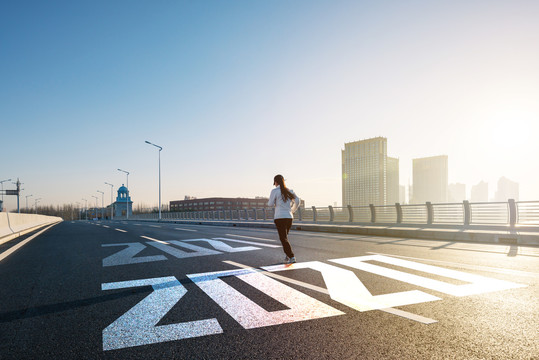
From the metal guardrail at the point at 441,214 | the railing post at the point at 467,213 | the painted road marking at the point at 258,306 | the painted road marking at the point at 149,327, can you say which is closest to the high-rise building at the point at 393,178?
the metal guardrail at the point at 441,214

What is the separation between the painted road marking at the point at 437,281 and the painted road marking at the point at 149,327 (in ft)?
10.8

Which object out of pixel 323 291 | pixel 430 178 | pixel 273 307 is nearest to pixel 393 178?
pixel 430 178

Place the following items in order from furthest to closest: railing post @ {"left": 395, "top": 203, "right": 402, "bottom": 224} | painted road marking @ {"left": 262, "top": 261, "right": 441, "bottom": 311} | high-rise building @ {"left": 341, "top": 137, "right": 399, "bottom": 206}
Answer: high-rise building @ {"left": 341, "top": 137, "right": 399, "bottom": 206} → railing post @ {"left": 395, "top": 203, "right": 402, "bottom": 224} → painted road marking @ {"left": 262, "top": 261, "right": 441, "bottom": 311}

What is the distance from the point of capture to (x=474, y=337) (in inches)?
124

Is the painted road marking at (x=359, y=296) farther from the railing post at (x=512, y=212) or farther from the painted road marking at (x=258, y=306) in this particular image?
the railing post at (x=512, y=212)

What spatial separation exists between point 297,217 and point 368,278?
78.1 ft

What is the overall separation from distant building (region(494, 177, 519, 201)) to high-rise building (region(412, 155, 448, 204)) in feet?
73.3

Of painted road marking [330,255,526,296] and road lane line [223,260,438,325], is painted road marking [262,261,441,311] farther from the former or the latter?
painted road marking [330,255,526,296]

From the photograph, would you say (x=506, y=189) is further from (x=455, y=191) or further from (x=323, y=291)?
(x=323, y=291)

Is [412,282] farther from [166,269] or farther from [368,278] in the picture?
[166,269]

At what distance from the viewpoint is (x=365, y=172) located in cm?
13675

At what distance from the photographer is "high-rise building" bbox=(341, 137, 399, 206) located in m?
128

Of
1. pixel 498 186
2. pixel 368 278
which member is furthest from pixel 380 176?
pixel 368 278

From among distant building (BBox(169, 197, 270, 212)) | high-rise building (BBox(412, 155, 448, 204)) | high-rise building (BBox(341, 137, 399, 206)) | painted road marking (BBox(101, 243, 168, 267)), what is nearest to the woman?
painted road marking (BBox(101, 243, 168, 267))
